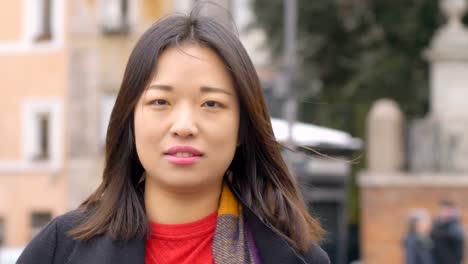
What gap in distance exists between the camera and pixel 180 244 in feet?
10.1

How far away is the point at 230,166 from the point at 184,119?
1.24ft

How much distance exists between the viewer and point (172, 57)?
9.98 feet

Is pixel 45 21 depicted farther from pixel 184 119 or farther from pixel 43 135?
pixel 184 119

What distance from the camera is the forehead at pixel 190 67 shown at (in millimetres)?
3020

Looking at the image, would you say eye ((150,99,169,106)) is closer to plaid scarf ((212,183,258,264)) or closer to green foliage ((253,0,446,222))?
plaid scarf ((212,183,258,264))

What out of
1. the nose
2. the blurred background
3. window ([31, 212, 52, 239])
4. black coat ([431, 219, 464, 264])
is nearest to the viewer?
the nose

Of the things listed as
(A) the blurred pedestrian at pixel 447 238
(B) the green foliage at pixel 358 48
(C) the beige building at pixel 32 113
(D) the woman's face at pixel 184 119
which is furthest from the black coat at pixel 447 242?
(C) the beige building at pixel 32 113

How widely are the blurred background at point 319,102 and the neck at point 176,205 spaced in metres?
4.90

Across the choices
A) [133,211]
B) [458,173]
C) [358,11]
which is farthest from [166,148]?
[358,11]

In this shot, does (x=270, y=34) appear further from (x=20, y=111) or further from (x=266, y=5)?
(x=20, y=111)

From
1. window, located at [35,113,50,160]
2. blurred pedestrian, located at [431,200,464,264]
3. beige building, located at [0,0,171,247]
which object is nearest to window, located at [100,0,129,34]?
beige building, located at [0,0,171,247]

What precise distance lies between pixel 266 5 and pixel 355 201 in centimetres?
449

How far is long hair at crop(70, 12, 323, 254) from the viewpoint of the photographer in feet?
10.0

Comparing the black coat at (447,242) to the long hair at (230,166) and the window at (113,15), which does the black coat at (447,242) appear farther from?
the window at (113,15)
